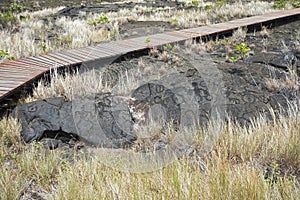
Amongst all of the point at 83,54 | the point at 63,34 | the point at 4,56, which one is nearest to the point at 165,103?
the point at 83,54

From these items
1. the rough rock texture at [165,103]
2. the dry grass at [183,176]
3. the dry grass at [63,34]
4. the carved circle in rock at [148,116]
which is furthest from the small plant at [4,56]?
the dry grass at [183,176]

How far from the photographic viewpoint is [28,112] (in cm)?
354

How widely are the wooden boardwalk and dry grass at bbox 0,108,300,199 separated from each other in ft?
3.75

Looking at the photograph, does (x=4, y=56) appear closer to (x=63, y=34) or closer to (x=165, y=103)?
(x=63, y=34)

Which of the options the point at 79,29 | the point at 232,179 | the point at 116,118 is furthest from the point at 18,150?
the point at 79,29

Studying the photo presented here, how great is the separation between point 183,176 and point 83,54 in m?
4.03

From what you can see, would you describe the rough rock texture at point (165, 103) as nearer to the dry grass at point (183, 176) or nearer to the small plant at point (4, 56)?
the dry grass at point (183, 176)

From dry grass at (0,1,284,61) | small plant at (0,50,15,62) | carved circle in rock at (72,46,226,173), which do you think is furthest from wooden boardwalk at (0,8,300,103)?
dry grass at (0,1,284,61)

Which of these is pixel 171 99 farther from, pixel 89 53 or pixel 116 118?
pixel 89 53

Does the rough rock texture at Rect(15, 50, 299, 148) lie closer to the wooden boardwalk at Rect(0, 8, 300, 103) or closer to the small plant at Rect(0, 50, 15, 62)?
the wooden boardwalk at Rect(0, 8, 300, 103)

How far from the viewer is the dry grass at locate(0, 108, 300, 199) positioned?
1.98 m

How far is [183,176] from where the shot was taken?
81.4 inches

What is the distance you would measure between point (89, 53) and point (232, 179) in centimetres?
418

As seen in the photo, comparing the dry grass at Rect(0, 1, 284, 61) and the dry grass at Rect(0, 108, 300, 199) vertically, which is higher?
the dry grass at Rect(0, 1, 284, 61)
